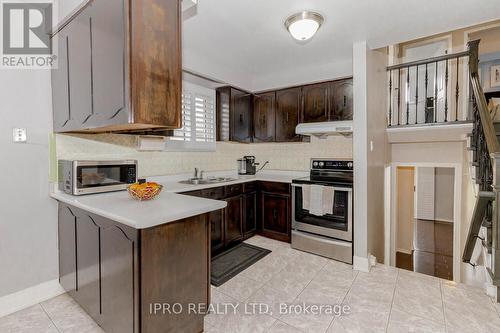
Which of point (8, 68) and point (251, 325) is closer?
point (251, 325)

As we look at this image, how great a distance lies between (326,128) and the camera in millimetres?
3326

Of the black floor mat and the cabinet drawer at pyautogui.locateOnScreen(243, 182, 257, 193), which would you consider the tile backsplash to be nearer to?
the cabinet drawer at pyautogui.locateOnScreen(243, 182, 257, 193)

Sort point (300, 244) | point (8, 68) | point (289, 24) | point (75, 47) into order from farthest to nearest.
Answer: point (300, 244) → point (289, 24) → point (8, 68) → point (75, 47)

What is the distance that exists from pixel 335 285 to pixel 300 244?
0.88 m

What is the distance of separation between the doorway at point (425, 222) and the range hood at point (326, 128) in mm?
2023

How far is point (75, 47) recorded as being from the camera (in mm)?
1900

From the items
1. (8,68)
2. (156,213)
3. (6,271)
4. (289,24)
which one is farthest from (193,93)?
(6,271)

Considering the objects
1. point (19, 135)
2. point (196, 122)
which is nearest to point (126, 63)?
point (19, 135)

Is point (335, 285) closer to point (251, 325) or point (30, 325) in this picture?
point (251, 325)

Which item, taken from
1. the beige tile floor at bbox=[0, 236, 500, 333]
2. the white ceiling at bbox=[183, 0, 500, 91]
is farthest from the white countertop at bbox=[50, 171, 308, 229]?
the white ceiling at bbox=[183, 0, 500, 91]

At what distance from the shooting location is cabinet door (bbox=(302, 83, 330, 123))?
3.60 metres

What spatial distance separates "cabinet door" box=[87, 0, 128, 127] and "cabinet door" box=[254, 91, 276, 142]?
2737 millimetres

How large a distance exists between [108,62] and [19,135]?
1.22m

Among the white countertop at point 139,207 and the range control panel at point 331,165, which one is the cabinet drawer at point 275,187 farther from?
the white countertop at point 139,207
